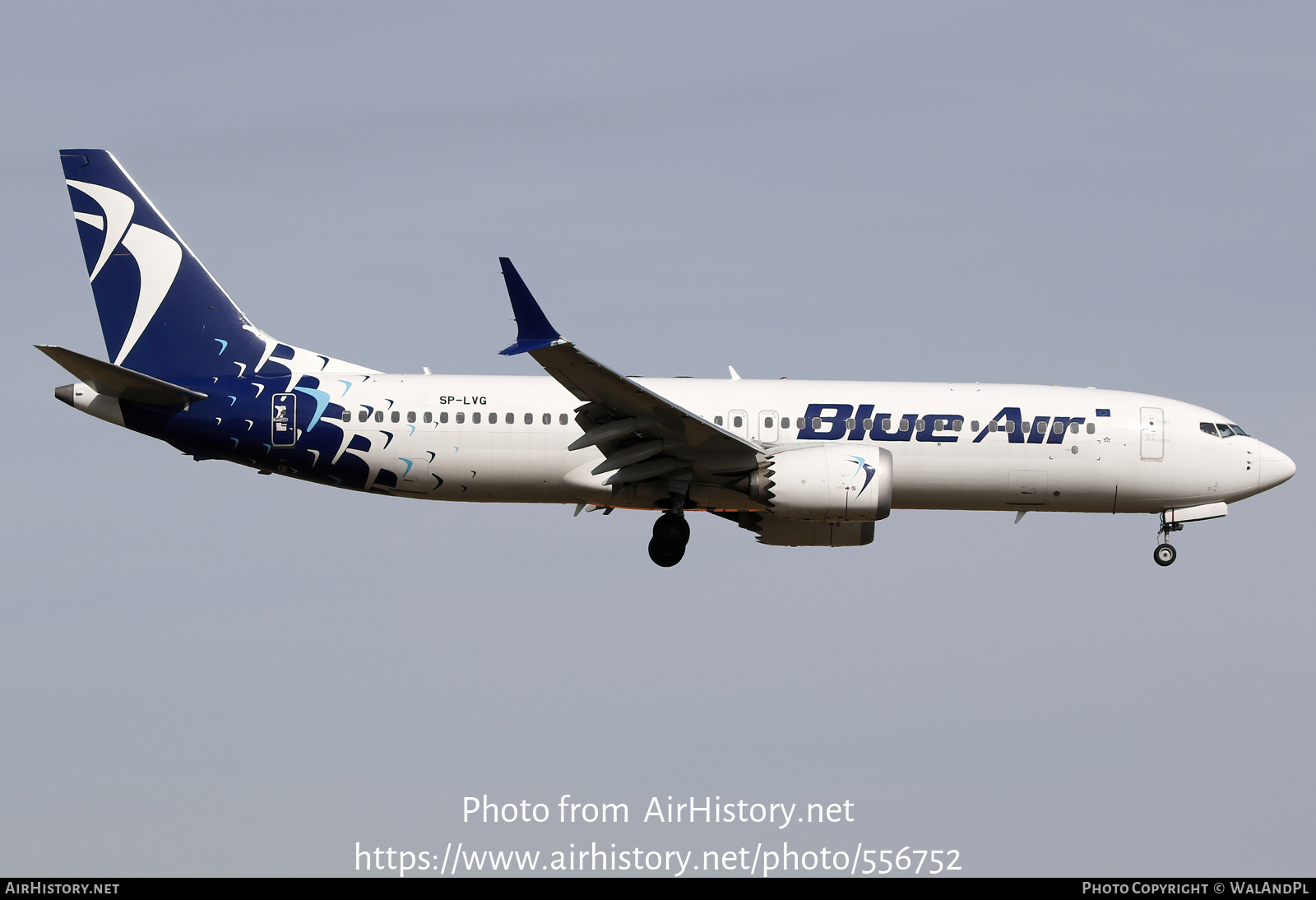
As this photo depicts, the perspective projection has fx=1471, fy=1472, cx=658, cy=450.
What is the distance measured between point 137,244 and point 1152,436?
2142cm

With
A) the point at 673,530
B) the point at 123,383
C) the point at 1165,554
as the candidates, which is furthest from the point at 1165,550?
the point at 123,383

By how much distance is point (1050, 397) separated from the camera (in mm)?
30234

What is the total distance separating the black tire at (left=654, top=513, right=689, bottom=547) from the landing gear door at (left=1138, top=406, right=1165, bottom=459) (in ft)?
31.0

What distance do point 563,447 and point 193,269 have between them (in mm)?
9046

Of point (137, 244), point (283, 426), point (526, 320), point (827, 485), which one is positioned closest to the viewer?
point (526, 320)

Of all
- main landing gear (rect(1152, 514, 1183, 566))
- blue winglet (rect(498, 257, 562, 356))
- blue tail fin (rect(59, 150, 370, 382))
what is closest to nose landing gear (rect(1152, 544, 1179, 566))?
main landing gear (rect(1152, 514, 1183, 566))

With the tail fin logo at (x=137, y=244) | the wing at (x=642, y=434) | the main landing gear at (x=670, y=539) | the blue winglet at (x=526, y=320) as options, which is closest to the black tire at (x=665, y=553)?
the main landing gear at (x=670, y=539)

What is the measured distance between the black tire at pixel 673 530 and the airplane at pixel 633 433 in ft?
0.15

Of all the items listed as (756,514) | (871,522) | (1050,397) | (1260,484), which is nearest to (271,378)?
(756,514)

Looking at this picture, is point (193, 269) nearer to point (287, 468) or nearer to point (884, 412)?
point (287, 468)

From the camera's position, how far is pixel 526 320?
2502cm

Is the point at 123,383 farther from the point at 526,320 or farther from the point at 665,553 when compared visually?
the point at 665,553

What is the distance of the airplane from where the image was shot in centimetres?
2839

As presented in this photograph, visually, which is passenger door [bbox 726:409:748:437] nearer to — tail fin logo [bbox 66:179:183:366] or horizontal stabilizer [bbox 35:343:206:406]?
horizontal stabilizer [bbox 35:343:206:406]
